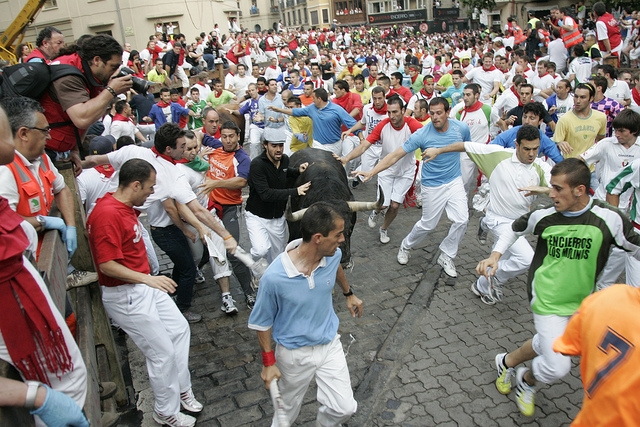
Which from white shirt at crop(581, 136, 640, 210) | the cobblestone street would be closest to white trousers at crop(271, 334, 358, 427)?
the cobblestone street

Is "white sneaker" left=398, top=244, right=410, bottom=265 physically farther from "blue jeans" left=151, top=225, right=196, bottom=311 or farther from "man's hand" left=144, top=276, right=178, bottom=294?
"man's hand" left=144, top=276, right=178, bottom=294

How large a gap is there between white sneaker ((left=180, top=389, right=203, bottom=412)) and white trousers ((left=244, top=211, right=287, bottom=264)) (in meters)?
2.05

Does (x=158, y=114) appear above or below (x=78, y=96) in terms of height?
below

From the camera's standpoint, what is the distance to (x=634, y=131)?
5.85 m

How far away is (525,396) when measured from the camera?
4.13 metres

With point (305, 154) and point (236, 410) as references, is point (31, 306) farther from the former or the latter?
point (305, 154)

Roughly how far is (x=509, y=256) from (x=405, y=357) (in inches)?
69.2

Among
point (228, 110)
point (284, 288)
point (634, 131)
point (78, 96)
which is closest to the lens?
point (284, 288)

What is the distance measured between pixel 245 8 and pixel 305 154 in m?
63.2

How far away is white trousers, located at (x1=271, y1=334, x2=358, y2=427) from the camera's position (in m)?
3.59

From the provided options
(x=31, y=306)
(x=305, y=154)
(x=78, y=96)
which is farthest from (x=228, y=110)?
(x=31, y=306)

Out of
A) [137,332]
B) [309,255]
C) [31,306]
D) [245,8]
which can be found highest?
[245,8]

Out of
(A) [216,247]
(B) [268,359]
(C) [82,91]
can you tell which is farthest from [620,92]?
(C) [82,91]

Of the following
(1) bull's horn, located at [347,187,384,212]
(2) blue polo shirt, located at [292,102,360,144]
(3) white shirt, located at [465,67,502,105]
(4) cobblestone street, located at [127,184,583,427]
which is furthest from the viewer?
(3) white shirt, located at [465,67,502,105]
